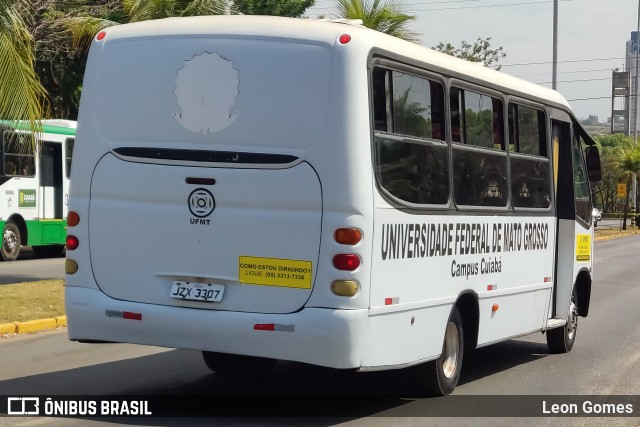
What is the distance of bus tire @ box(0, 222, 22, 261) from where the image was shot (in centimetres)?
2516

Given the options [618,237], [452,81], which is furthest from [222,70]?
[618,237]

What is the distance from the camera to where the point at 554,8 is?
4319cm

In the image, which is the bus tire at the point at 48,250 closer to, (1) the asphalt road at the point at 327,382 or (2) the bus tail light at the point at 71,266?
(1) the asphalt road at the point at 327,382

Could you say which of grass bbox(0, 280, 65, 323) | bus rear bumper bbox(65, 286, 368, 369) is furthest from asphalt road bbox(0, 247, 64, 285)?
bus rear bumper bbox(65, 286, 368, 369)

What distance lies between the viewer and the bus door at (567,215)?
12.6 meters

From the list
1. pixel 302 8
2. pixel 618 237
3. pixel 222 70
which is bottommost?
pixel 618 237

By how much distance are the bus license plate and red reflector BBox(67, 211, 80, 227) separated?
3.30 feet

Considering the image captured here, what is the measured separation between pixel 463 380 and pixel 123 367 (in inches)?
127

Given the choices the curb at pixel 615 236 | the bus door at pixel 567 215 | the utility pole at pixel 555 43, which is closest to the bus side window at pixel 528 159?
the bus door at pixel 567 215

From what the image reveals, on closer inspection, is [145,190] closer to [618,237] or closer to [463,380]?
[463,380]

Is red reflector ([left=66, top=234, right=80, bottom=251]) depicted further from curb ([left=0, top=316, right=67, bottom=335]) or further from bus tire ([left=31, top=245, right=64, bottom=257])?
bus tire ([left=31, top=245, right=64, bottom=257])

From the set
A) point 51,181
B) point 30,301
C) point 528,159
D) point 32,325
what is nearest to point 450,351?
point 528,159

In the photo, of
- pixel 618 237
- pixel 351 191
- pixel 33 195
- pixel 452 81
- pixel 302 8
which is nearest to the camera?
pixel 351 191

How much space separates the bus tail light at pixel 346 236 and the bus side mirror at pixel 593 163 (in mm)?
6551
